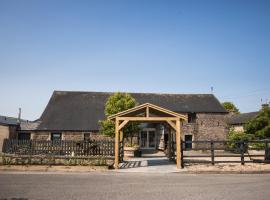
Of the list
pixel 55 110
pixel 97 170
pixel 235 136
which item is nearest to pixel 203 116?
pixel 235 136

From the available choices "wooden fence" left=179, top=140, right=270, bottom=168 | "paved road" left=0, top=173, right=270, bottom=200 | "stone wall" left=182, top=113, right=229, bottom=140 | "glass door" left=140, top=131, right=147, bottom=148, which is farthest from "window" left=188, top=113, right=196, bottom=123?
"paved road" left=0, top=173, right=270, bottom=200

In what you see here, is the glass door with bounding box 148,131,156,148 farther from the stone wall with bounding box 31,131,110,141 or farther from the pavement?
the pavement

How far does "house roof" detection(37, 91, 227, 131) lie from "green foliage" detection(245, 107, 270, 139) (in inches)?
169

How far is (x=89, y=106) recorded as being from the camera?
31.9 m

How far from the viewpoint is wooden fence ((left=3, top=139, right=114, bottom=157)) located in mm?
16703

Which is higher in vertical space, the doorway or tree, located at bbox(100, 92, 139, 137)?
tree, located at bbox(100, 92, 139, 137)

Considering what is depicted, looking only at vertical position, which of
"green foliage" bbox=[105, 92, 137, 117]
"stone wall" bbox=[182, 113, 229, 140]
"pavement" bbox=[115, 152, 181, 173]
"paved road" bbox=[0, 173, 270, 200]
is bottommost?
"pavement" bbox=[115, 152, 181, 173]

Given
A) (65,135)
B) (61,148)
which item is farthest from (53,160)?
(65,135)

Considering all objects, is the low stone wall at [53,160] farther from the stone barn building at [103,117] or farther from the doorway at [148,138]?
the doorway at [148,138]

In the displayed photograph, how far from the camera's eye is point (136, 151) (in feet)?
71.7

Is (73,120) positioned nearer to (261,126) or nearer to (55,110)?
(55,110)

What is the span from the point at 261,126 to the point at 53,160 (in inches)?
911

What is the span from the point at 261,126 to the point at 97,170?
2175cm

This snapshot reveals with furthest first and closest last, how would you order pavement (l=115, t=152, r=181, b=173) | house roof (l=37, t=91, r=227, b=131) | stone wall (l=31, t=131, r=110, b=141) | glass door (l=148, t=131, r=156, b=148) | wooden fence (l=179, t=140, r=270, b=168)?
glass door (l=148, t=131, r=156, b=148) → house roof (l=37, t=91, r=227, b=131) → stone wall (l=31, t=131, r=110, b=141) → wooden fence (l=179, t=140, r=270, b=168) → pavement (l=115, t=152, r=181, b=173)
